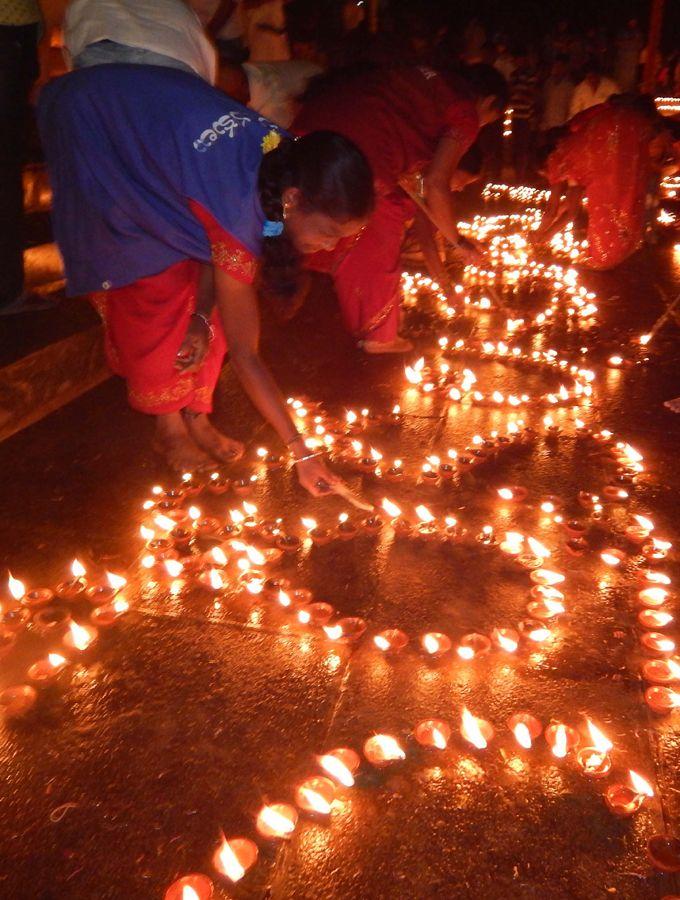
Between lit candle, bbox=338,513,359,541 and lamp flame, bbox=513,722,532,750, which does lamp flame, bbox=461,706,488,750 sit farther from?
lit candle, bbox=338,513,359,541

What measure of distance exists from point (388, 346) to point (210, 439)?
1.68 meters

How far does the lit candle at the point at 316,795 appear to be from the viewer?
173cm

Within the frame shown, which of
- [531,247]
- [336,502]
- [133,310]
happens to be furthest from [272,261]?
[531,247]

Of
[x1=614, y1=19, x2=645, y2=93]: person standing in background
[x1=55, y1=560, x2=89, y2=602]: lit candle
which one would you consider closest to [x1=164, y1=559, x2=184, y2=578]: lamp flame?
[x1=55, y1=560, x2=89, y2=602]: lit candle

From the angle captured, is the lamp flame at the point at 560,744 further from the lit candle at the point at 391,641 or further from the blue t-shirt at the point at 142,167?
the blue t-shirt at the point at 142,167

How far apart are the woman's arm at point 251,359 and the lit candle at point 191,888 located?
121 cm

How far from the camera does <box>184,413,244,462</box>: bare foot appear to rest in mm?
3404

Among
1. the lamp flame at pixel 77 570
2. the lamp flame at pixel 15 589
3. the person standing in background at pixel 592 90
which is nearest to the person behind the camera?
the lamp flame at pixel 15 589

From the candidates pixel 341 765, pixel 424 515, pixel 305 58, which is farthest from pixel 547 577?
pixel 305 58

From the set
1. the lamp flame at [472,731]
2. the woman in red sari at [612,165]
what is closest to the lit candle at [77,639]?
the lamp flame at [472,731]

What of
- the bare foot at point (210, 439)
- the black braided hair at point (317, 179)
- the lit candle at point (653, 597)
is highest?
the black braided hair at point (317, 179)

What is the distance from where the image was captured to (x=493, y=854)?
5.36ft

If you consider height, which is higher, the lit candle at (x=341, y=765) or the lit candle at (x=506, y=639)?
the lit candle at (x=341, y=765)

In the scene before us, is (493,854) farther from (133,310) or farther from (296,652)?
(133,310)
